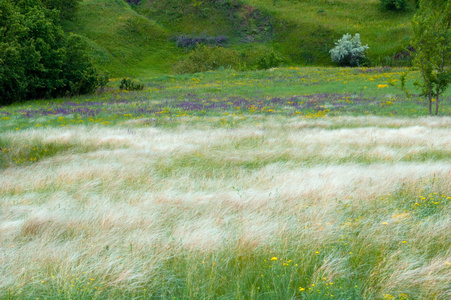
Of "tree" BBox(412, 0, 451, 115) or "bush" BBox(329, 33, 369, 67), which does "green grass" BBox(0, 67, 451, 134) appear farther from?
"bush" BBox(329, 33, 369, 67)

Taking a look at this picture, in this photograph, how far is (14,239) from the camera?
4.11 m

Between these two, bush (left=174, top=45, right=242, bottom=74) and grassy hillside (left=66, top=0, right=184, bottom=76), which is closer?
bush (left=174, top=45, right=242, bottom=74)

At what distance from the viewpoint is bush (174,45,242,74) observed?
53625 millimetres

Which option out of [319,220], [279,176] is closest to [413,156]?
[279,176]

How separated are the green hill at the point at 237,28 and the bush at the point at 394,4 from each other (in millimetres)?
1100

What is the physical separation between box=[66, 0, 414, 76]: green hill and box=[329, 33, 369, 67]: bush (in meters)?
2.68

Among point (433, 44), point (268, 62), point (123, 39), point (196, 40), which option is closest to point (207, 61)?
point (268, 62)

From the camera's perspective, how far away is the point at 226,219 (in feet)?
14.4

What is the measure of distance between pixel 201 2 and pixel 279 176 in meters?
79.4

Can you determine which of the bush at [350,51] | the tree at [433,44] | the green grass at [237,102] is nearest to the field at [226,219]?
the green grass at [237,102]

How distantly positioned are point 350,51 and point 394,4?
76.1ft

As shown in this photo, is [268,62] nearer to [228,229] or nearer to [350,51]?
[350,51]

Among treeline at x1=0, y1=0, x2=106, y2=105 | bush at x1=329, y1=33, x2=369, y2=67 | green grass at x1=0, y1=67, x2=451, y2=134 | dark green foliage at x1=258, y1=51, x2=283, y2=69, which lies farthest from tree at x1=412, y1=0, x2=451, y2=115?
bush at x1=329, y1=33, x2=369, y2=67

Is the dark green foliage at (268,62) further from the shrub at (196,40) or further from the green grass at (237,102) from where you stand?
the shrub at (196,40)
